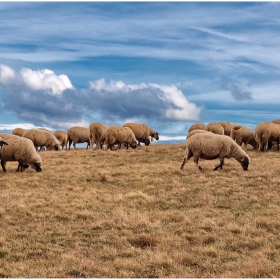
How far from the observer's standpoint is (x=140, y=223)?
11680 millimetres

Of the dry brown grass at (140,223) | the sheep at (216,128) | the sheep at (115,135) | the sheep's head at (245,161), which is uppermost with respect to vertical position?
the sheep at (216,128)

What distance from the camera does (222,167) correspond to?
74.5 ft

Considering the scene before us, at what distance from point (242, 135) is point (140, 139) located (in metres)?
12.6

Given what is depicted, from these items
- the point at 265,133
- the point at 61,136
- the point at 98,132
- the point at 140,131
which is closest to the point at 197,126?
the point at 140,131

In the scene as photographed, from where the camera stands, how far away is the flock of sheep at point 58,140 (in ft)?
70.0

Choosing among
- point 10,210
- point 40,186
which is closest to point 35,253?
point 10,210

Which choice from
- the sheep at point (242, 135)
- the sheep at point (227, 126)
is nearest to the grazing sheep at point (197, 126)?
the sheep at point (227, 126)

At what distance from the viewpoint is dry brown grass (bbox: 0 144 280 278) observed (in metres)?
8.27

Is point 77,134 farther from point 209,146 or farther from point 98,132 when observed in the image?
point 209,146

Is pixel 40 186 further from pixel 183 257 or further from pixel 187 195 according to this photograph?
pixel 183 257

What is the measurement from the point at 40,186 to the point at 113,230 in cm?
813

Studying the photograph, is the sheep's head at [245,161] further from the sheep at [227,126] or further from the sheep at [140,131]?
the sheep at [140,131]

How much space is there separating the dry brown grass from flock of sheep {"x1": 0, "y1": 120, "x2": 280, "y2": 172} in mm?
950

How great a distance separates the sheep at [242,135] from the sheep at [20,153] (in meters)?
19.2
